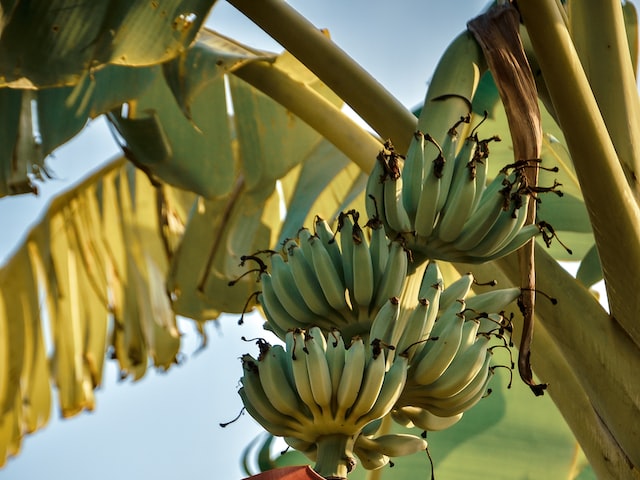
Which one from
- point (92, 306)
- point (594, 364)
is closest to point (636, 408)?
Result: point (594, 364)

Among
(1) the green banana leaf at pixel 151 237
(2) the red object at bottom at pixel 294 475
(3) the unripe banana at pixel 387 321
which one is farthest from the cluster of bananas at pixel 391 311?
(1) the green banana leaf at pixel 151 237

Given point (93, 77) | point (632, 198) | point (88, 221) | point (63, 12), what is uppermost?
point (632, 198)

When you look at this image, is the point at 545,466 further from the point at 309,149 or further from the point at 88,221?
the point at 88,221

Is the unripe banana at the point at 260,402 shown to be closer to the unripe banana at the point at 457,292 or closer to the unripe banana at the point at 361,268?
the unripe banana at the point at 361,268

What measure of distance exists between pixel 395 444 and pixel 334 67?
644 millimetres

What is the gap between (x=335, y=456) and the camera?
37.4 inches

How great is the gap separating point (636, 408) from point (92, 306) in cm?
173

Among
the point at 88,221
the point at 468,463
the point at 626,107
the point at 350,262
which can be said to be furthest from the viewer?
the point at 88,221

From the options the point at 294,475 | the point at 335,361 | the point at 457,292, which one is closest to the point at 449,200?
the point at 457,292

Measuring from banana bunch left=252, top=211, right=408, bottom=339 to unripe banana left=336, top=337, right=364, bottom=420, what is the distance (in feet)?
0.34

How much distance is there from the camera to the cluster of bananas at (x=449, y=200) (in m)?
1.03

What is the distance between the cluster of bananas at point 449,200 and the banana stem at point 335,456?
240mm

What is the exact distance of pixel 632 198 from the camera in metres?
1.24

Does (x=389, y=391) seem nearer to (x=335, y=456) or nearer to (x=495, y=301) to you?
(x=335, y=456)
